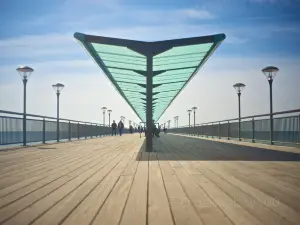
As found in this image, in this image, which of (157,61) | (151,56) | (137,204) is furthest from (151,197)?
(157,61)

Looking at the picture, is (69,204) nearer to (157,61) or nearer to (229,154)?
(229,154)

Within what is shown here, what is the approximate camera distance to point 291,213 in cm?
251

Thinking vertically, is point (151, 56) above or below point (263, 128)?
above

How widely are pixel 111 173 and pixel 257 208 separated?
2643mm

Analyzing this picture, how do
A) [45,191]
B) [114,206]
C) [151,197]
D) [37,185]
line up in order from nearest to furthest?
[114,206] < [151,197] < [45,191] < [37,185]

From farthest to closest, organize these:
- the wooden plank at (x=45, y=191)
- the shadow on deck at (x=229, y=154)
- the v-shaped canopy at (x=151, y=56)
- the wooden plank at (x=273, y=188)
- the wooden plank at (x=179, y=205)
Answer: the v-shaped canopy at (x=151, y=56) < the shadow on deck at (x=229, y=154) < the wooden plank at (x=273, y=188) < the wooden plank at (x=45, y=191) < the wooden plank at (x=179, y=205)

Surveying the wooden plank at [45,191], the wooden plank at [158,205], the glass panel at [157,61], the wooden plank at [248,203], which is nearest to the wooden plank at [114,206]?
the wooden plank at [158,205]

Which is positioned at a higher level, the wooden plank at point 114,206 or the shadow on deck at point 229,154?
the wooden plank at point 114,206

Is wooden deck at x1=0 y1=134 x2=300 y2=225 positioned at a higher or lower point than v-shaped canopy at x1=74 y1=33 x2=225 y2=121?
lower

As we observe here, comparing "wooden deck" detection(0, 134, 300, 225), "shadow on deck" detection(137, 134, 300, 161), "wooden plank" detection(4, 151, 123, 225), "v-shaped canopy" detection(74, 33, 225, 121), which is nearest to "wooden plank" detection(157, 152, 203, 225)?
"wooden deck" detection(0, 134, 300, 225)

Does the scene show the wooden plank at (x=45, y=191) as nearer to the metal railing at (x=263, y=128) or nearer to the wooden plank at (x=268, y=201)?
the wooden plank at (x=268, y=201)

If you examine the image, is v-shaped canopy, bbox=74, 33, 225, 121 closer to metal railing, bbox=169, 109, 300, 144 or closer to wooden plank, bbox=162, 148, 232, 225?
metal railing, bbox=169, 109, 300, 144

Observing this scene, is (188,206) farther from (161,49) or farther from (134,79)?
(134,79)

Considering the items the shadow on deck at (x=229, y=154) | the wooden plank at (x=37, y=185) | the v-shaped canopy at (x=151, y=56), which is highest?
the v-shaped canopy at (x=151, y=56)
